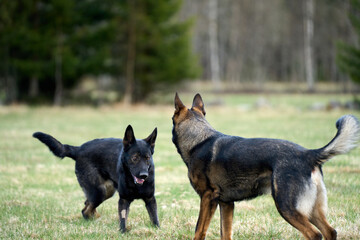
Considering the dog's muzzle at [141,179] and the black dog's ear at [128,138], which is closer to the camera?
the dog's muzzle at [141,179]

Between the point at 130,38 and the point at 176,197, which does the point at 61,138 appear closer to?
the point at 176,197

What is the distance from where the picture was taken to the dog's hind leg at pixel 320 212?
15.3 ft

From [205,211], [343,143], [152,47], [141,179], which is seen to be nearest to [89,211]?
[141,179]

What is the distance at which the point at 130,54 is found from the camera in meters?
32.9

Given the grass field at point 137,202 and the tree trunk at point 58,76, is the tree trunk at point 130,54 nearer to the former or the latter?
the tree trunk at point 58,76

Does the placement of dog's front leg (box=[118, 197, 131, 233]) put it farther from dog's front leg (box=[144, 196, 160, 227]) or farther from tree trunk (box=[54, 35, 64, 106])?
tree trunk (box=[54, 35, 64, 106])

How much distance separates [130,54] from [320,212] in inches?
1151

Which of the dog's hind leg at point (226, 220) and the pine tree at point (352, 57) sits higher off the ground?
the pine tree at point (352, 57)

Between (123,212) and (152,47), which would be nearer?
(123,212)

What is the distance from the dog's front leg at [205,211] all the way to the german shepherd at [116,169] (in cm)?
105

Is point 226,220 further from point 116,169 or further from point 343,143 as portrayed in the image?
point 116,169

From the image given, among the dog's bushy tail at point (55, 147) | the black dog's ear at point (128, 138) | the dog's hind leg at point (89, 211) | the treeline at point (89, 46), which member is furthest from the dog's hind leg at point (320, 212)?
the treeline at point (89, 46)

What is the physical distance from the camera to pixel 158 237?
5781 millimetres

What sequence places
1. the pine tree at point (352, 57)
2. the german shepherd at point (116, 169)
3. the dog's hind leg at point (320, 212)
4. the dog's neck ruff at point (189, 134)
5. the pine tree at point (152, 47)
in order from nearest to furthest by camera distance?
the dog's hind leg at point (320, 212)
the dog's neck ruff at point (189, 134)
the german shepherd at point (116, 169)
the pine tree at point (352, 57)
the pine tree at point (152, 47)
